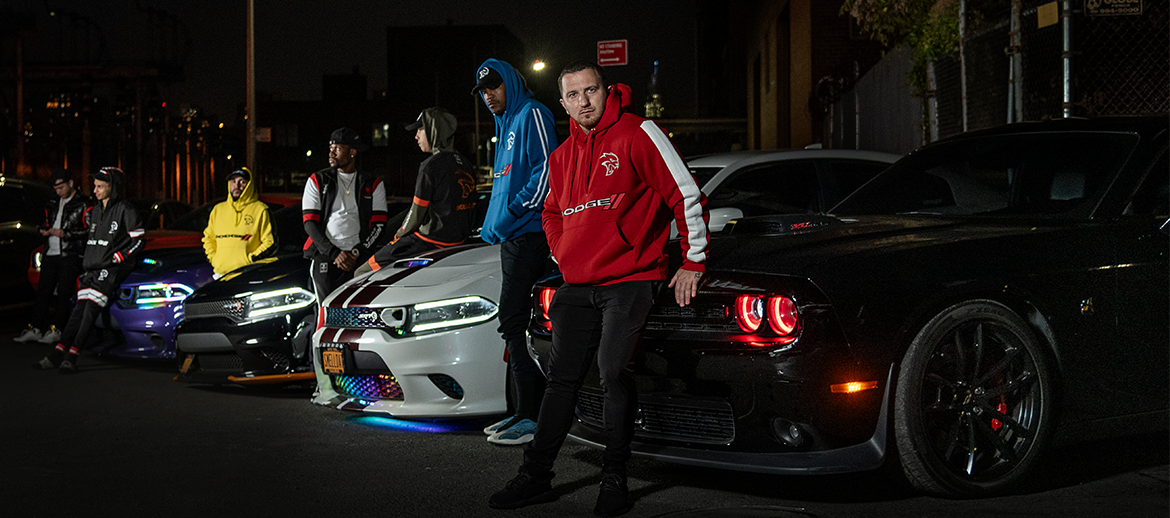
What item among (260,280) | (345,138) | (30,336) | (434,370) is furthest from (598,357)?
(30,336)

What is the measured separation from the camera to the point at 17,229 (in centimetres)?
1241

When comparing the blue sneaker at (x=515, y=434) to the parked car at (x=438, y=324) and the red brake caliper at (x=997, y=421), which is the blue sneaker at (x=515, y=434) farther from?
the red brake caliper at (x=997, y=421)

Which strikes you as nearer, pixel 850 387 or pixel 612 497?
pixel 850 387

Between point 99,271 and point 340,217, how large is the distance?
2.63 meters

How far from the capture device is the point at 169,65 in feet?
180

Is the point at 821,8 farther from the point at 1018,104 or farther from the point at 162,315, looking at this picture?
the point at 162,315

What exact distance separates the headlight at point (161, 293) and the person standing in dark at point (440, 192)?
2637 mm

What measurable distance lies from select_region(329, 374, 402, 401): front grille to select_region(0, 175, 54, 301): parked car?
7.75m

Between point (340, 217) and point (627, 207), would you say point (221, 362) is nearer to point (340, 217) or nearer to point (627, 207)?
point (340, 217)

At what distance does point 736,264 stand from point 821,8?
22012 millimetres

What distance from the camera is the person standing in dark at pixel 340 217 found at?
293 inches

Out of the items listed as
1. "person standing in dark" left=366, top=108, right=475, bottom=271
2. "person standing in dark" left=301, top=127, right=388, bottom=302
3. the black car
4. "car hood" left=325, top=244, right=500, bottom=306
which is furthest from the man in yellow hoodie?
the black car

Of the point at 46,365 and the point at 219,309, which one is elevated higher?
the point at 219,309

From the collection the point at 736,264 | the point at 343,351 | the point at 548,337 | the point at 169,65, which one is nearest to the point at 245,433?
the point at 343,351
